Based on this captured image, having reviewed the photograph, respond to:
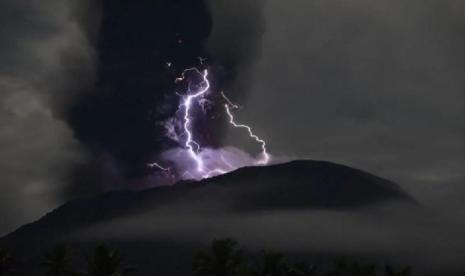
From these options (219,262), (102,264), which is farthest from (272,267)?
(102,264)

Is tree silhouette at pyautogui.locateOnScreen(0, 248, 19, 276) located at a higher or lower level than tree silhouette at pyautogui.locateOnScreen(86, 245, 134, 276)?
higher

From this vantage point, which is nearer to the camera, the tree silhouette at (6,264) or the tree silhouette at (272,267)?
the tree silhouette at (272,267)

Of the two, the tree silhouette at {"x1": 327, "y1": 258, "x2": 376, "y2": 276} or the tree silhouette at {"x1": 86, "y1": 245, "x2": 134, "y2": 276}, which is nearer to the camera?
the tree silhouette at {"x1": 327, "y1": 258, "x2": 376, "y2": 276}

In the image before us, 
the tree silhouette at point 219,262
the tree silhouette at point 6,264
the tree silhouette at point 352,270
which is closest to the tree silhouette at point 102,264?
the tree silhouette at point 219,262

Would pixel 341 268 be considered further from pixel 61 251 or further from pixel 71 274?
pixel 61 251

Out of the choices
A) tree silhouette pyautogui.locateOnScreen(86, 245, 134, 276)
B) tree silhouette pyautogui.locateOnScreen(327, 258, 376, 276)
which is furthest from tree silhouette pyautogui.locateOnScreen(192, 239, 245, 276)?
tree silhouette pyautogui.locateOnScreen(327, 258, 376, 276)

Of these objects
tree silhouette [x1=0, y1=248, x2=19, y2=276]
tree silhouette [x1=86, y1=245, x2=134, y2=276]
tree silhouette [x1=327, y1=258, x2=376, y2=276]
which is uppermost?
tree silhouette [x1=0, y1=248, x2=19, y2=276]

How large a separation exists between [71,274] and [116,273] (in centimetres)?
472

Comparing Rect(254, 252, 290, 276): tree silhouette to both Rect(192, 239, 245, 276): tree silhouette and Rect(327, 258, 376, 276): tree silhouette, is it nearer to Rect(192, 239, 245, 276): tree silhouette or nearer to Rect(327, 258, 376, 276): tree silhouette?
Rect(327, 258, 376, 276): tree silhouette

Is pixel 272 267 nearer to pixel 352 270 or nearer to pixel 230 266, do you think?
pixel 230 266

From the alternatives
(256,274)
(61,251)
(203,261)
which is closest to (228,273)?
(203,261)

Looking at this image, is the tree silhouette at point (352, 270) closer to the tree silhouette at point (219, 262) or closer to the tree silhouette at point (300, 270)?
the tree silhouette at point (300, 270)

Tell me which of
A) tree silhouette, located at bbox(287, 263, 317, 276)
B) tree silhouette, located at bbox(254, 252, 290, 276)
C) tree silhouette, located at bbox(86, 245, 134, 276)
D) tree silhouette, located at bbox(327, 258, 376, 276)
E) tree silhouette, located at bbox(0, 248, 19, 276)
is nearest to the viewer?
tree silhouette, located at bbox(287, 263, 317, 276)

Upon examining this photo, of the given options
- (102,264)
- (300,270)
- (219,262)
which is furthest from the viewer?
(219,262)
